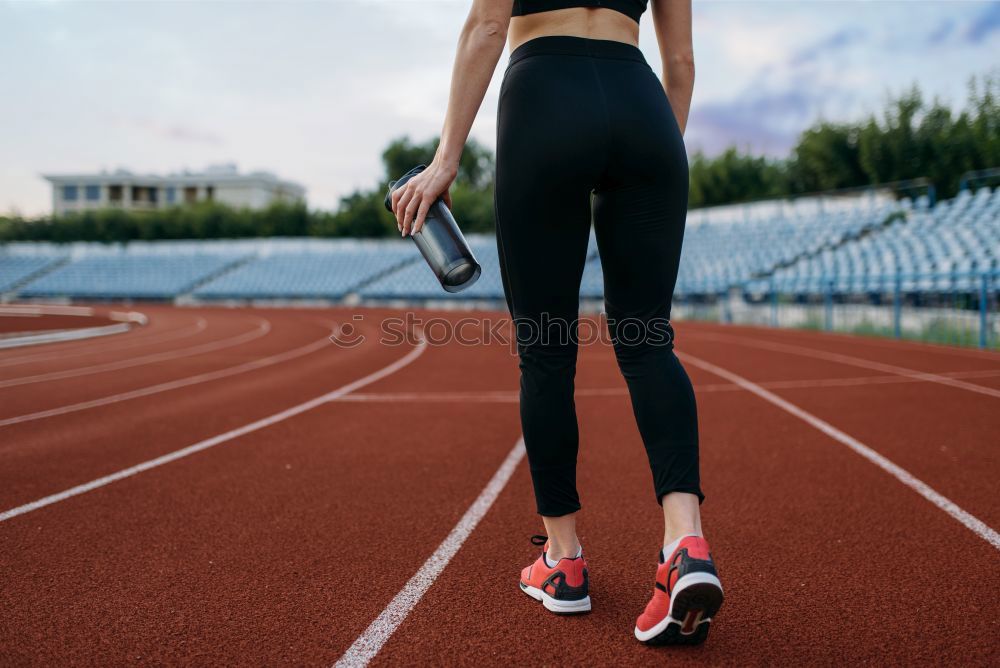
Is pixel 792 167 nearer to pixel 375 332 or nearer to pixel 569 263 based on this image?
pixel 375 332

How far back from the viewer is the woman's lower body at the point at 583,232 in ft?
5.05

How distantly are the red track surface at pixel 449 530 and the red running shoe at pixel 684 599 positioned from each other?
49 millimetres

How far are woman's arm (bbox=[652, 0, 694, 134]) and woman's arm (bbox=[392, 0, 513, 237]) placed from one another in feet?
1.65


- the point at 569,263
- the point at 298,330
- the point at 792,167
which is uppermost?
the point at 792,167

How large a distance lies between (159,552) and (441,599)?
1106 millimetres

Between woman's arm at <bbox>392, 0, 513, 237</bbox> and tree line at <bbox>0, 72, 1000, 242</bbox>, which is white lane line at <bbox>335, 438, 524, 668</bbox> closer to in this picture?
woman's arm at <bbox>392, 0, 513, 237</bbox>

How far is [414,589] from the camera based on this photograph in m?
1.88

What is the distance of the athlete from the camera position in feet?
5.03

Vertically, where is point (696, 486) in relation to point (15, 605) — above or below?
above

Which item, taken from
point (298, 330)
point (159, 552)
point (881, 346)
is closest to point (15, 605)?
point (159, 552)

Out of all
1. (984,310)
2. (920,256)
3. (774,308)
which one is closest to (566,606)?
(984,310)

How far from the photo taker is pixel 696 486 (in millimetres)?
1548

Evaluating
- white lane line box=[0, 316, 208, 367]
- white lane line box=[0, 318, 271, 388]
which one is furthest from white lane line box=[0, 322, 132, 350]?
white lane line box=[0, 318, 271, 388]

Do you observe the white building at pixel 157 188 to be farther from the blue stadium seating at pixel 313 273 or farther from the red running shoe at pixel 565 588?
the red running shoe at pixel 565 588
